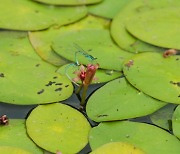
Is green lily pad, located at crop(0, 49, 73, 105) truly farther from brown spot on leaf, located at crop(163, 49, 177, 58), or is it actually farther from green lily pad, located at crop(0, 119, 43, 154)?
brown spot on leaf, located at crop(163, 49, 177, 58)

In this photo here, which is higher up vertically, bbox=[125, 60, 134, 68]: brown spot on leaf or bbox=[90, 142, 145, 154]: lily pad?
bbox=[125, 60, 134, 68]: brown spot on leaf

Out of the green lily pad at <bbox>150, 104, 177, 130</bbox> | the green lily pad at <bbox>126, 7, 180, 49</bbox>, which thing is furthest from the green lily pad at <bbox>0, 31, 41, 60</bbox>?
the green lily pad at <bbox>150, 104, 177, 130</bbox>

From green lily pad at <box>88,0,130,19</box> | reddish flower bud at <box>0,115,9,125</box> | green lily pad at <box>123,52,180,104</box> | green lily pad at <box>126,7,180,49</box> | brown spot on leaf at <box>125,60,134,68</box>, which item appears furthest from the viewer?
green lily pad at <box>88,0,130,19</box>

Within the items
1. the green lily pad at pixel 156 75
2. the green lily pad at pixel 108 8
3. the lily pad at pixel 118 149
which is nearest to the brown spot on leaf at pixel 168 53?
the green lily pad at pixel 156 75

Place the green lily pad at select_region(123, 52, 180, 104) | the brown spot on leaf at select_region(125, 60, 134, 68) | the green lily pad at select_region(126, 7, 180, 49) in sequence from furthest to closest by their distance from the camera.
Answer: the green lily pad at select_region(126, 7, 180, 49)
the brown spot on leaf at select_region(125, 60, 134, 68)
the green lily pad at select_region(123, 52, 180, 104)

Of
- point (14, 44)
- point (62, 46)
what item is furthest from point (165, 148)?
point (14, 44)

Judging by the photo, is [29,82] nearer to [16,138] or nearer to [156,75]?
[16,138]

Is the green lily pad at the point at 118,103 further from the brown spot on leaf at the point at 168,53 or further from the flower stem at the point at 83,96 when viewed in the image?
the brown spot on leaf at the point at 168,53

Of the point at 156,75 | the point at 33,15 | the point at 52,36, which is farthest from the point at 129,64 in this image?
the point at 33,15
